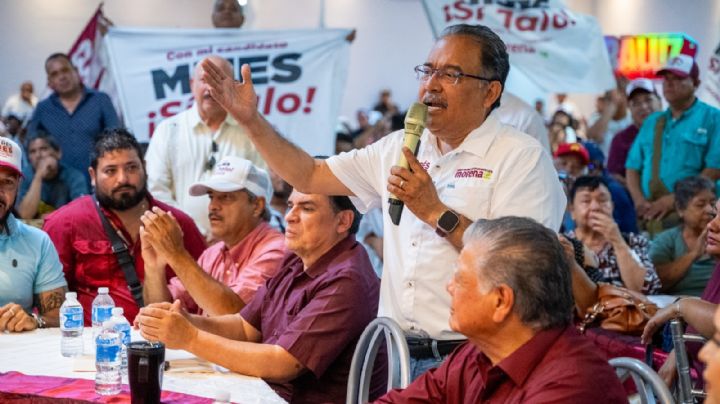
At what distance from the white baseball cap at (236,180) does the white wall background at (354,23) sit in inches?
416

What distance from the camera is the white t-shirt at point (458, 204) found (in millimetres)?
A: 2895

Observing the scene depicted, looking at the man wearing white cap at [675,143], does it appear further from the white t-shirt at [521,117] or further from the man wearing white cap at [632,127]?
the white t-shirt at [521,117]

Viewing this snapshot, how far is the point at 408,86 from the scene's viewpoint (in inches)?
651

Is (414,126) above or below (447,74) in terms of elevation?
below

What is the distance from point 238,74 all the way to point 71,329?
371 cm

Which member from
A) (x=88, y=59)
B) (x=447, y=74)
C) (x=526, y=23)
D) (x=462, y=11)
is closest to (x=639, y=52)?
(x=526, y=23)

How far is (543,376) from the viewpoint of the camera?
215cm

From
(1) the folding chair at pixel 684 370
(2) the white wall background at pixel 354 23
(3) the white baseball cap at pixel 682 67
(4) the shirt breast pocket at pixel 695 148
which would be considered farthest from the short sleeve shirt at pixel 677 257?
(2) the white wall background at pixel 354 23

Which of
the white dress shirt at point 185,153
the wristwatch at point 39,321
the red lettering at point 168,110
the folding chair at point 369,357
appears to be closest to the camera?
the folding chair at point 369,357

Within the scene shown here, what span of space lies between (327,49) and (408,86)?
961 cm

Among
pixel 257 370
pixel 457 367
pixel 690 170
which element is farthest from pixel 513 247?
pixel 690 170

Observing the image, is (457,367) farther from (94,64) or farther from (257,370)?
(94,64)

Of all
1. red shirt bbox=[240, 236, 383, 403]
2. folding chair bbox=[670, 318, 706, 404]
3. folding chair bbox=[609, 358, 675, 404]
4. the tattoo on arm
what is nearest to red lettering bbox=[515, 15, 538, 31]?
red shirt bbox=[240, 236, 383, 403]

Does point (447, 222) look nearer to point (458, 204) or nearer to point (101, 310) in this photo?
point (458, 204)
